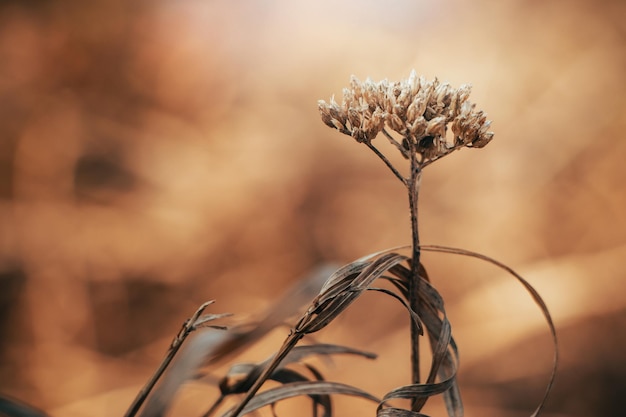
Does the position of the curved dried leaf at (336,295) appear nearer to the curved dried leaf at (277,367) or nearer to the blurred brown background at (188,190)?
the curved dried leaf at (277,367)

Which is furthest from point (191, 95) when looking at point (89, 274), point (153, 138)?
point (89, 274)

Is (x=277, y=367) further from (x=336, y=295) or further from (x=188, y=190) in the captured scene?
(x=188, y=190)

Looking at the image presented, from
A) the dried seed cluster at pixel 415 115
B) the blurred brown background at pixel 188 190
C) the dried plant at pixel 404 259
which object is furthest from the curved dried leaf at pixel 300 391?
the blurred brown background at pixel 188 190

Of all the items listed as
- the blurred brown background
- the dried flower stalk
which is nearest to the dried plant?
the dried flower stalk

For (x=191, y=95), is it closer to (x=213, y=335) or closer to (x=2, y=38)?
(x=2, y=38)

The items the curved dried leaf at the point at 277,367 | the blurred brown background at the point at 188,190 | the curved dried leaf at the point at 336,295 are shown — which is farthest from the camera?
the blurred brown background at the point at 188,190
